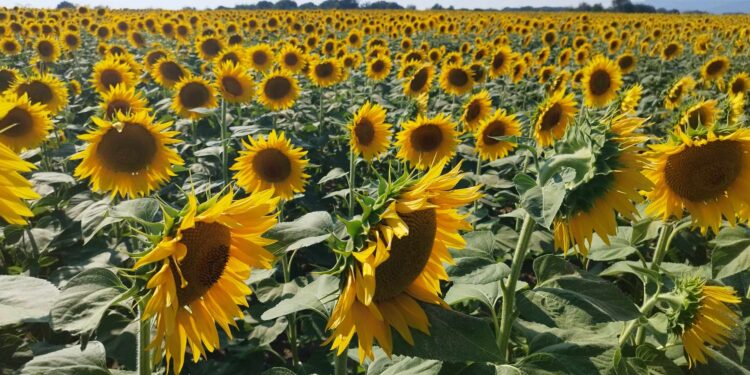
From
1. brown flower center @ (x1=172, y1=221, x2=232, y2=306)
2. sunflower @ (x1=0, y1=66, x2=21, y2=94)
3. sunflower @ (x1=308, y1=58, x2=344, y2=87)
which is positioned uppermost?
sunflower @ (x1=308, y1=58, x2=344, y2=87)

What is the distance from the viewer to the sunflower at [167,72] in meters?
6.77

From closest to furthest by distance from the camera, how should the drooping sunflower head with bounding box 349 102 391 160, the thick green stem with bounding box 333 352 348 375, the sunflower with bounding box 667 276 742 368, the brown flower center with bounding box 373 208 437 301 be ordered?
1. the brown flower center with bounding box 373 208 437 301
2. the thick green stem with bounding box 333 352 348 375
3. the sunflower with bounding box 667 276 742 368
4. the drooping sunflower head with bounding box 349 102 391 160

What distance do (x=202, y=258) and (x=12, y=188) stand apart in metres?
0.50

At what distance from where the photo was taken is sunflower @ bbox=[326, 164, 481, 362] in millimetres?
1241

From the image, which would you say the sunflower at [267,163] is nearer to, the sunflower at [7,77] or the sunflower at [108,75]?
the sunflower at [7,77]

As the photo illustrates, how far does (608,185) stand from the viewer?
67.4 inches

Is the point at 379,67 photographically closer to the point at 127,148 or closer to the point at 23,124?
the point at 23,124

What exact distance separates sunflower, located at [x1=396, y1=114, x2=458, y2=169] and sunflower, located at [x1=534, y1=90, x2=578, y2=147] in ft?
3.05

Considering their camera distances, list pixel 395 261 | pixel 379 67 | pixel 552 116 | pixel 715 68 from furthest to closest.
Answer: pixel 715 68 < pixel 379 67 < pixel 552 116 < pixel 395 261

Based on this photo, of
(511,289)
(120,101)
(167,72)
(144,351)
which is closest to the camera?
(144,351)

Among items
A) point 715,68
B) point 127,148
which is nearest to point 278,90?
point 127,148

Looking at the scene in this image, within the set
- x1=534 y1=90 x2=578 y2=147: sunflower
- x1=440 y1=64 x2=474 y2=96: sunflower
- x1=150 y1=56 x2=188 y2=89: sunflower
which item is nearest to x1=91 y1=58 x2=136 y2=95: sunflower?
x1=150 y1=56 x2=188 y2=89: sunflower

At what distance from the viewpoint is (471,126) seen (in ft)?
18.7

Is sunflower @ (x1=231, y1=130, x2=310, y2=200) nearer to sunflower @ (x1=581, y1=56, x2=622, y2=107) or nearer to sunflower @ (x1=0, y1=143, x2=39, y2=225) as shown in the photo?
sunflower @ (x1=0, y1=143, x2=39, y2=225)
